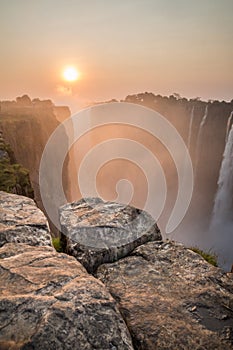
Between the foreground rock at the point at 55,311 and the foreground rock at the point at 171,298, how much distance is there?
1.79ft

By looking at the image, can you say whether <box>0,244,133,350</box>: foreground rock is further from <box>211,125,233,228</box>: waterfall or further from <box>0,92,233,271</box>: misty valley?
<box>211,125,233,228</box>: waterfall

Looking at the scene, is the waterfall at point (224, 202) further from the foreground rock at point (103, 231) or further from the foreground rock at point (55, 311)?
the foreground rock at point (55, 311)

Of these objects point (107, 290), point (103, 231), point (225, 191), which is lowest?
point (225, 191)

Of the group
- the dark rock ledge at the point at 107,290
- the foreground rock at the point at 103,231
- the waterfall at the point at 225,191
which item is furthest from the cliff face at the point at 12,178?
the waterfall at the point at 225,191

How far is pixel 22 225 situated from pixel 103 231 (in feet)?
Result: 4.62

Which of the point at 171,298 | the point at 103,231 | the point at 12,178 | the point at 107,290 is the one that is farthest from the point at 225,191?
the point at 107,290

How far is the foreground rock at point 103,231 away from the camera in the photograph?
13.5 feet

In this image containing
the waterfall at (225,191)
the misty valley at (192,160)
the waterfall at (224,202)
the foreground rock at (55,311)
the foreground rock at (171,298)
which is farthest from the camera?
the waterfall at (225,191)

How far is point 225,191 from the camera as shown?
214 feet

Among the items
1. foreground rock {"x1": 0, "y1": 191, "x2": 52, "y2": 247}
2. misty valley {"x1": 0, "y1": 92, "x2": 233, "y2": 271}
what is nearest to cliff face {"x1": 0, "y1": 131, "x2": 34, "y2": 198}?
foreground rock {"x1": 0, "y1": 191, "x2": 52, "y2": 247}

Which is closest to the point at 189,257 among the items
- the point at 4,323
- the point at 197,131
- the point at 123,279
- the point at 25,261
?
the point at 123,279

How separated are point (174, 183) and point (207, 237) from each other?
2408 centimetres

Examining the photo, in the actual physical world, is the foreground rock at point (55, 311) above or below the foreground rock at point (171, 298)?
above

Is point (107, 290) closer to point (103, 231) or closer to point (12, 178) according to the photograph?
point (103, 231)
